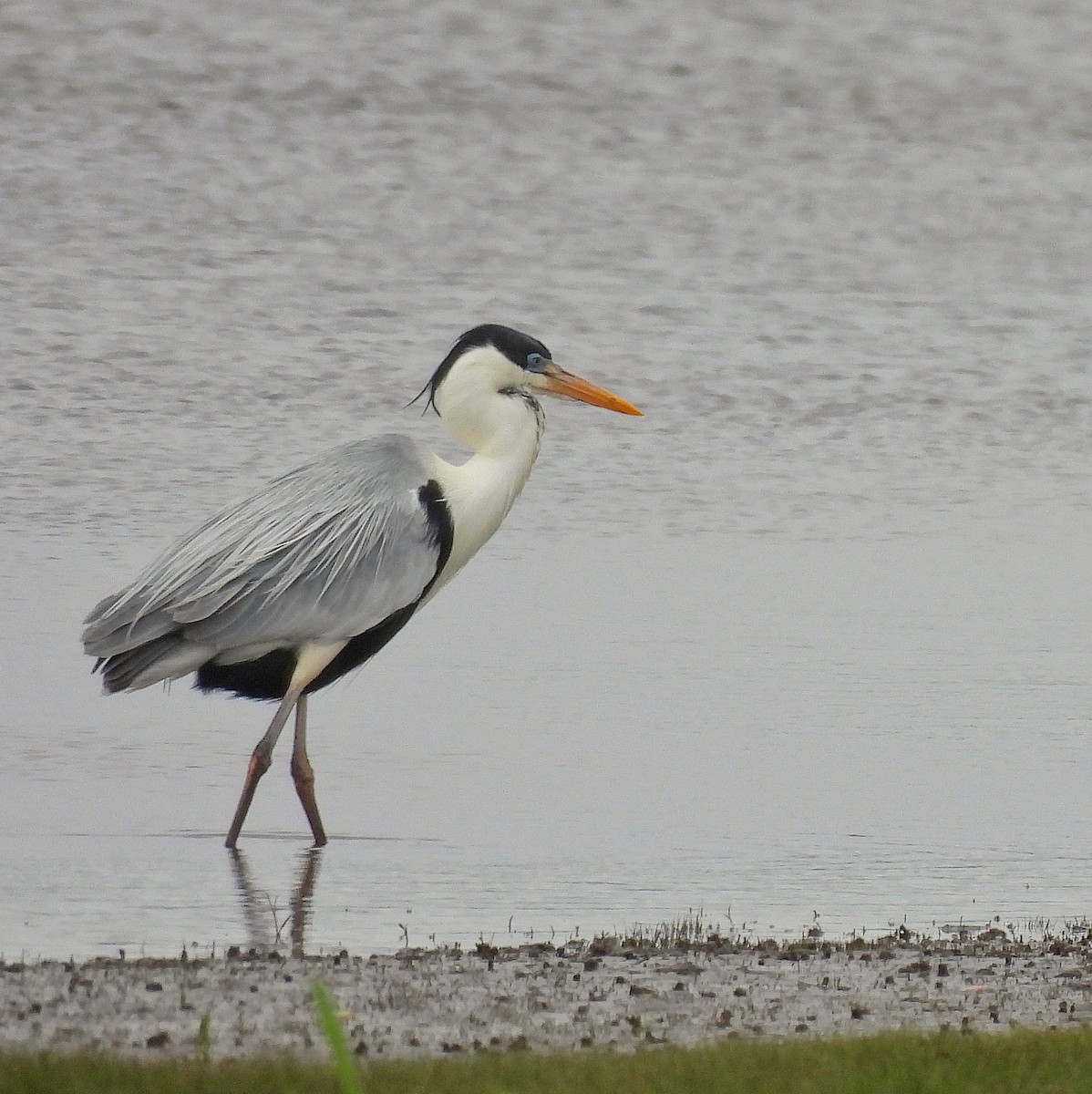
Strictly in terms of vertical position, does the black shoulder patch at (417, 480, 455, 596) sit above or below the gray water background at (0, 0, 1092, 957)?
above

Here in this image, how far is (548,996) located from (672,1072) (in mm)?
994

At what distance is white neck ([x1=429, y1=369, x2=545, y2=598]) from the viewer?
10195 millimetres

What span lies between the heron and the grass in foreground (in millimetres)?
3460

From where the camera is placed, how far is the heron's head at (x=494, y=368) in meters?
10.3

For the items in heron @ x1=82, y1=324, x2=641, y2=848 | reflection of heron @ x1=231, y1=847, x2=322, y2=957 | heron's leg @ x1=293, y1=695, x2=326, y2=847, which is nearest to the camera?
reflection of heron @ x1=231, y1=847, x2=322, y2=957

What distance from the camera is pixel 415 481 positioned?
Answer: 998cm

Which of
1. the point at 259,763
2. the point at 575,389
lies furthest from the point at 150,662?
the point at 575,389

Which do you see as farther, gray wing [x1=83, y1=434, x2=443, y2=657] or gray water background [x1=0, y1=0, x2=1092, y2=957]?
gray wing [x1=83, y1=434, x2=443, y2=657]

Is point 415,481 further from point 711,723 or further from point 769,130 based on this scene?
point 769,130

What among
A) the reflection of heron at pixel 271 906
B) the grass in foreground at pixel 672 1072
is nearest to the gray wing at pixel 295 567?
the reflection of heron at pixel 271 906

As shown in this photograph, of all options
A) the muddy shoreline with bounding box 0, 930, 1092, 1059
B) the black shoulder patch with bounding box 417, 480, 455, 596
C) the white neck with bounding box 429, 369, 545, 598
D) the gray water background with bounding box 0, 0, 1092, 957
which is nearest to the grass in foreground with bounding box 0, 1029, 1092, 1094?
the muddy shoreline with bounding box 0, 930, 1092, 1059

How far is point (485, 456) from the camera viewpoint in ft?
33.8

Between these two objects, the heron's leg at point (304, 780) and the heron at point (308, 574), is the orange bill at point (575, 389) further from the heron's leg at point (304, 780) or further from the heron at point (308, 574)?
the heron's leg at point (304, 780)

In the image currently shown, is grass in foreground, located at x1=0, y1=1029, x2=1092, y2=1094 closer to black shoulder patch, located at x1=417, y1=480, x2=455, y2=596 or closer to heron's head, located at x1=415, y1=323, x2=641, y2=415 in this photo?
black shoulder patch, located at x1=417, y1=480, x2=455, y2=596
